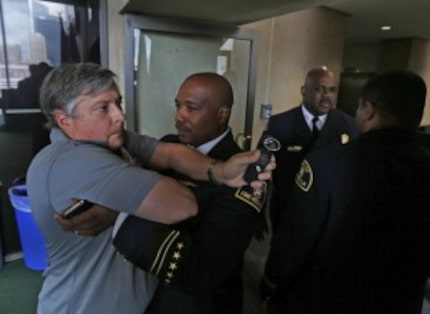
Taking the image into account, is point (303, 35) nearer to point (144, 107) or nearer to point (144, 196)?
point (144, 107)

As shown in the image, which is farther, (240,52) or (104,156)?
(240,52)

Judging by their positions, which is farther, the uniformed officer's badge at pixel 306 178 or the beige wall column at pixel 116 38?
the beige wall column at pixel 116 38

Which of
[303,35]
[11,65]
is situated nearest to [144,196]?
[11,65]

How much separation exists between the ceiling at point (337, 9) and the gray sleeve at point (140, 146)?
1.01 m

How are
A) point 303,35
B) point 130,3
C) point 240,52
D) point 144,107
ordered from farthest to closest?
point 303,35
point 240,52
point 144,107
point 130,3

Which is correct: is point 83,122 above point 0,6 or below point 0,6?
below

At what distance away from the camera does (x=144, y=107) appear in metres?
2.34

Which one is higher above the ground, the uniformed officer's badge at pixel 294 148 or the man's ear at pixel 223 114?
the man's ear at pixel 223 114

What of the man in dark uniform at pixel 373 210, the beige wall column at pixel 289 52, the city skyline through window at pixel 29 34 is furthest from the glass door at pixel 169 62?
the man in dark uniform at pixel 373 210

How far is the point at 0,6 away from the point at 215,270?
7.69 ft

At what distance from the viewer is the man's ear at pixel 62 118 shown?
0.77 metres

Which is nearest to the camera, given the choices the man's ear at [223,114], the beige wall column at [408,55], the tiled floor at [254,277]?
the man's ear at [223,114]

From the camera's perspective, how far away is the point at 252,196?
2.12 feet

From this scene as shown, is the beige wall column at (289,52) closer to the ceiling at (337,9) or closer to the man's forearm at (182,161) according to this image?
the ceiling at (337,9)
